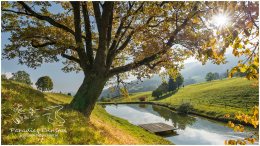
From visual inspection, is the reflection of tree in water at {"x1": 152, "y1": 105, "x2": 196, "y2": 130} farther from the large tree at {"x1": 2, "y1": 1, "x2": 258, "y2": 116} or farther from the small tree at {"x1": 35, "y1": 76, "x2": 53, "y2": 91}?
the small tree at {"x1": 35, "y1": 76, "x2": 53, "y2": 91}

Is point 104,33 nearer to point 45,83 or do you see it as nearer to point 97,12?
point 97,12

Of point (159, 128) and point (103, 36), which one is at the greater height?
point (103, 36)

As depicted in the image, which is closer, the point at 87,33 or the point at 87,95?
the point at 87,95

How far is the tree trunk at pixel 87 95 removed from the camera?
1672 cm

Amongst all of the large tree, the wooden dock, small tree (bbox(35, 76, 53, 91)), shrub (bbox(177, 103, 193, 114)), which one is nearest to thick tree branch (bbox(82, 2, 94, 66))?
the large tree

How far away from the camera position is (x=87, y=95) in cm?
1686

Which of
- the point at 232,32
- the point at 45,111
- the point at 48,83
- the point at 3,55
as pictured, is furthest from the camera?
the point at 48,83

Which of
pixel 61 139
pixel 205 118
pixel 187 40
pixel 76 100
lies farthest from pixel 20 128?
pixel 205 118

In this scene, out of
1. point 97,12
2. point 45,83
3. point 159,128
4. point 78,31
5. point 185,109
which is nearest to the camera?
point 97,12

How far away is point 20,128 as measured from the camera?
10.0 m

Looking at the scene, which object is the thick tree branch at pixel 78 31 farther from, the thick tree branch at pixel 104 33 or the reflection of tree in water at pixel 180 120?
the reflection of tree in water at pixel 180 120

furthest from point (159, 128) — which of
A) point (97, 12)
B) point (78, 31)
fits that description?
point (97, 12)

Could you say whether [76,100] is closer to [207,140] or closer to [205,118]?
[207,140]

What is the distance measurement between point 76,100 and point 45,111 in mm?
3388
